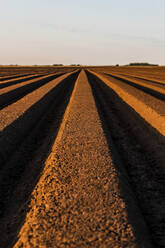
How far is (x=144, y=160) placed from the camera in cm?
463

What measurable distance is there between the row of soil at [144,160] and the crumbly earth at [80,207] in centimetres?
24

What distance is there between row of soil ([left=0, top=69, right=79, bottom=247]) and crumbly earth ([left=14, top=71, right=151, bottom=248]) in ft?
0.69

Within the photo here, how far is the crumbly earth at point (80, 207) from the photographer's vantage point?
7.27ft

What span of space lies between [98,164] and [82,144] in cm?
102

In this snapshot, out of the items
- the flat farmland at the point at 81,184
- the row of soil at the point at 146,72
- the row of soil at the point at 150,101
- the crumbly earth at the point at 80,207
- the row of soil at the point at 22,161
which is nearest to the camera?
the crumbly earth at the point at 80,207

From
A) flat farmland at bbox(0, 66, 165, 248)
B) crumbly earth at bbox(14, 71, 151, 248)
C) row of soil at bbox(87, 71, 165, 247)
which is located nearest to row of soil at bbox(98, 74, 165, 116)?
row of soil at bbox(87, 71, 165, 247)

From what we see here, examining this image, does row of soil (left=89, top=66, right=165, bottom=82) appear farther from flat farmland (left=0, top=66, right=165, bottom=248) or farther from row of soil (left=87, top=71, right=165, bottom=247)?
flat farmland (left=0, top=66, right=165, bottom=248)

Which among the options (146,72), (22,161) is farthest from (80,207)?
(146,72)

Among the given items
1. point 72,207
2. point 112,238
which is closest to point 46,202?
point 72,207

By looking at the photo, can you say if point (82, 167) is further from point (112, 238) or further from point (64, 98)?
point (64, 98)

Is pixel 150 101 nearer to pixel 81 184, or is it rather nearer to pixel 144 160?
pixel 144 160

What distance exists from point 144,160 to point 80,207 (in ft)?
7.62

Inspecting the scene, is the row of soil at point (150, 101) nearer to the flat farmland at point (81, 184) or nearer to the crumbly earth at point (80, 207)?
the flat farmland at point (81, 184)

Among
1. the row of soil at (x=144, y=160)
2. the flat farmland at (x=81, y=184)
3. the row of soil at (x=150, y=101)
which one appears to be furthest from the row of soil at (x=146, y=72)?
the flat farmland at (x=81, y=184)
